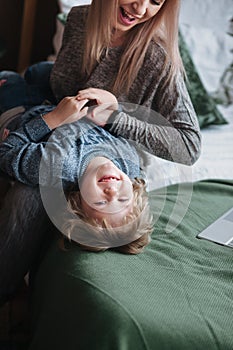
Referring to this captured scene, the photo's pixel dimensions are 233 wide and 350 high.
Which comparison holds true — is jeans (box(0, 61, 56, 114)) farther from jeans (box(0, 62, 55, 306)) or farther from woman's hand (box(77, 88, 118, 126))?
jeans (box(0, 62, 55, 306))

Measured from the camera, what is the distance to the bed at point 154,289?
1.37 meters

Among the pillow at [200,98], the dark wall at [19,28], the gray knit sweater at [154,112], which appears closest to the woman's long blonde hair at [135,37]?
the gray knit sweater at [154,112]

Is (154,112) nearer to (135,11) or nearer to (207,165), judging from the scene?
(135,11)

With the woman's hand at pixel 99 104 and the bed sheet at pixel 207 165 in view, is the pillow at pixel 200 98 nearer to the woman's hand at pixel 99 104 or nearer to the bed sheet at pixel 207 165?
the bed sheet at pixel 207 165

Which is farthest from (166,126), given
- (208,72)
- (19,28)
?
(19,28)

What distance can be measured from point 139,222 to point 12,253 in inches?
12.6

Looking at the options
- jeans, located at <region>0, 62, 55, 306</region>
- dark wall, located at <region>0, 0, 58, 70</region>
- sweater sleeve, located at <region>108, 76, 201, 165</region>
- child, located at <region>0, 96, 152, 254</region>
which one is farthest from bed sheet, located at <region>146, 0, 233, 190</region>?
dark wall, located at <region>0, 0, 58, 70</region>

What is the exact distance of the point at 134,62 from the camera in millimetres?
1802

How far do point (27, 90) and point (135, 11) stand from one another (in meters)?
A: 0.51

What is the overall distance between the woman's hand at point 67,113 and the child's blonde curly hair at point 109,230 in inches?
7.7

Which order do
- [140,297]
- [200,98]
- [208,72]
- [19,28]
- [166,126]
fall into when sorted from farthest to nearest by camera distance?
[19,28] < [208,72] < [200,98] < [166,126] < [140,297]

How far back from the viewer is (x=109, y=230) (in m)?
1.57

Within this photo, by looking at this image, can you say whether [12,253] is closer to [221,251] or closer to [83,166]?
[83,166]

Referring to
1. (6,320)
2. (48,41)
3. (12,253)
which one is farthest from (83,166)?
(48,41)
